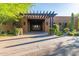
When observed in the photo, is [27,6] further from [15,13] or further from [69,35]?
[69,35]

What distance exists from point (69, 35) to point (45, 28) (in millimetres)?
588

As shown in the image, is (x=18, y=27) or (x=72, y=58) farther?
(x=18, y=27)

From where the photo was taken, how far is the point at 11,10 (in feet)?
19.4

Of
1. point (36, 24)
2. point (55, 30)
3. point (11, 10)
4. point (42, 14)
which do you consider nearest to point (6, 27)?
point (11, 10)

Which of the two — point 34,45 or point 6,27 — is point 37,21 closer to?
point 34,45

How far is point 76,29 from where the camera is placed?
561cm

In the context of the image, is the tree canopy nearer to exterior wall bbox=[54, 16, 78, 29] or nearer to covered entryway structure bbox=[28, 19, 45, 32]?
covered entryway structure bbox=[28, 19, 45, 32]

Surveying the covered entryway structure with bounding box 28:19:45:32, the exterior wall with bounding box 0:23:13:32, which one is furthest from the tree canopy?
the covered entryway structure with bounding box 28:19:45:32

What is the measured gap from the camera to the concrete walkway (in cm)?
554

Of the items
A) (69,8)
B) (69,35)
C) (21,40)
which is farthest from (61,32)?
(21,40)

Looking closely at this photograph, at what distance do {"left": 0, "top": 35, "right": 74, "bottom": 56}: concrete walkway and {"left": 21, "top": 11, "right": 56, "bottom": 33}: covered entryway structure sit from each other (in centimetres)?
22

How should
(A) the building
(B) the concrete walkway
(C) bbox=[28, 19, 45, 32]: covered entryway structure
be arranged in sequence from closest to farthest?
(B) the concrete walkway, (A) the building, (C) bbox=[28, 19, 45, 32]: covered entryway structure

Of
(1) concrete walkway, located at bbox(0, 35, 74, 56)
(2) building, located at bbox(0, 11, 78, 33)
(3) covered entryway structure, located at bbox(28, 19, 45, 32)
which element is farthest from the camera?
(3) covered entryway structure, located at bbox(28, 19, 45, 32)

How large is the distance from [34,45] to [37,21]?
0.58m
